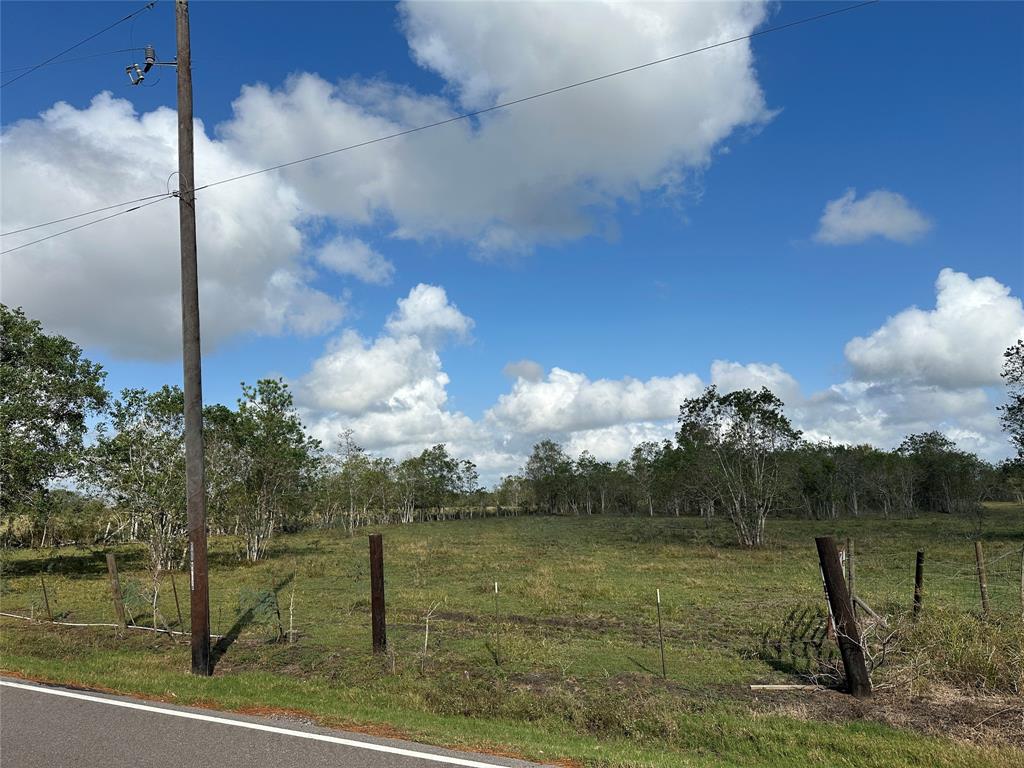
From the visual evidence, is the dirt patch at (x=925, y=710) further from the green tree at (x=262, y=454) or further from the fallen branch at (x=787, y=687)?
the green tree at (x=262, y=454)

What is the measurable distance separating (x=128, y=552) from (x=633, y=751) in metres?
44.8

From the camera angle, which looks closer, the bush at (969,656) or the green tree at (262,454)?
the bush at (969,656)

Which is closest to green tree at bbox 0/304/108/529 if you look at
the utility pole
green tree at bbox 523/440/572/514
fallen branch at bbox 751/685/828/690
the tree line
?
the tree line

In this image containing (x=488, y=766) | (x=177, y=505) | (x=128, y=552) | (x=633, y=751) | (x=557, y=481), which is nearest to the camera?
(x=488, y=766)

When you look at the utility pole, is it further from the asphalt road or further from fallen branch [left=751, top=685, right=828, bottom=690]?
fallen branch [left=751, top=685, right=828, bottom=690]

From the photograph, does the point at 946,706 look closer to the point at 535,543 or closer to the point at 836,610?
the point at 836,610

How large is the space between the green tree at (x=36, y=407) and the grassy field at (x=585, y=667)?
4.38 m

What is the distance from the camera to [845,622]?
1014 centimetres

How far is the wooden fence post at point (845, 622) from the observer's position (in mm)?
9961

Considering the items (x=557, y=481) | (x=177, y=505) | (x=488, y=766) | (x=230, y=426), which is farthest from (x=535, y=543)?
(x=557, y=481)

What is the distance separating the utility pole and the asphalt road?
2.57 meters

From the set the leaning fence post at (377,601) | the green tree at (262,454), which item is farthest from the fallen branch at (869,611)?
the green tree at (262,454)

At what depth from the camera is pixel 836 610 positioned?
33.7 feet

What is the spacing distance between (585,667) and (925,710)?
565cm
